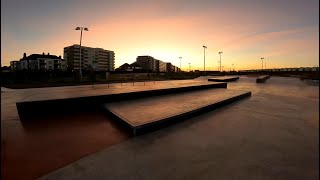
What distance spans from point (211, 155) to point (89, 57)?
410ft

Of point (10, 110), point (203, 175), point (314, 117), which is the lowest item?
point (203, 175)

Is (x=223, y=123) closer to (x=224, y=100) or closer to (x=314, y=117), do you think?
(x=224, y=100)

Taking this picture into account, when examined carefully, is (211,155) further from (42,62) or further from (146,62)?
(146,62)

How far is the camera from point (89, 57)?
12044 cm

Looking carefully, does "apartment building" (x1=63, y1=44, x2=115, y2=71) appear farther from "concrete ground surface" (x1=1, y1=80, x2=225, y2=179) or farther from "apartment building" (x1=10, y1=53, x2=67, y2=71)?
"concrete ground surface" (x1=1, y1=80, x2=225, y2=179)

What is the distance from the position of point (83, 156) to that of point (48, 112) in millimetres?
4428

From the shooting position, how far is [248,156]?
174 inches

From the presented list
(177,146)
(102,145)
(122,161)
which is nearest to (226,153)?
(177,146)

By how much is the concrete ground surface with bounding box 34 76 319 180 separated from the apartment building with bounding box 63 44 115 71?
338ft

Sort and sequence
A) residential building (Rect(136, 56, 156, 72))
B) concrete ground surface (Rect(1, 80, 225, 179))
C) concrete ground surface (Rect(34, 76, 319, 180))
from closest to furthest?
concrete ground surface (Rect(34, 76, 319, 180)) < concrete ground surface (Rect(1, 80, 225, 179)) < residential building (Rect(136, 56, 156, 72))

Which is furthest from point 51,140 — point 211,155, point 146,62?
point 146,62

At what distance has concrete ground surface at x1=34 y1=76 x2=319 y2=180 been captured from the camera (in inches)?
144

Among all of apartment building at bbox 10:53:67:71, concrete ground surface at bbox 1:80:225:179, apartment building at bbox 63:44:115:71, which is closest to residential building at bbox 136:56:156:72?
apartment building at bbox 63:44:115:71

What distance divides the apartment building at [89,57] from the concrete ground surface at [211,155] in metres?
103
